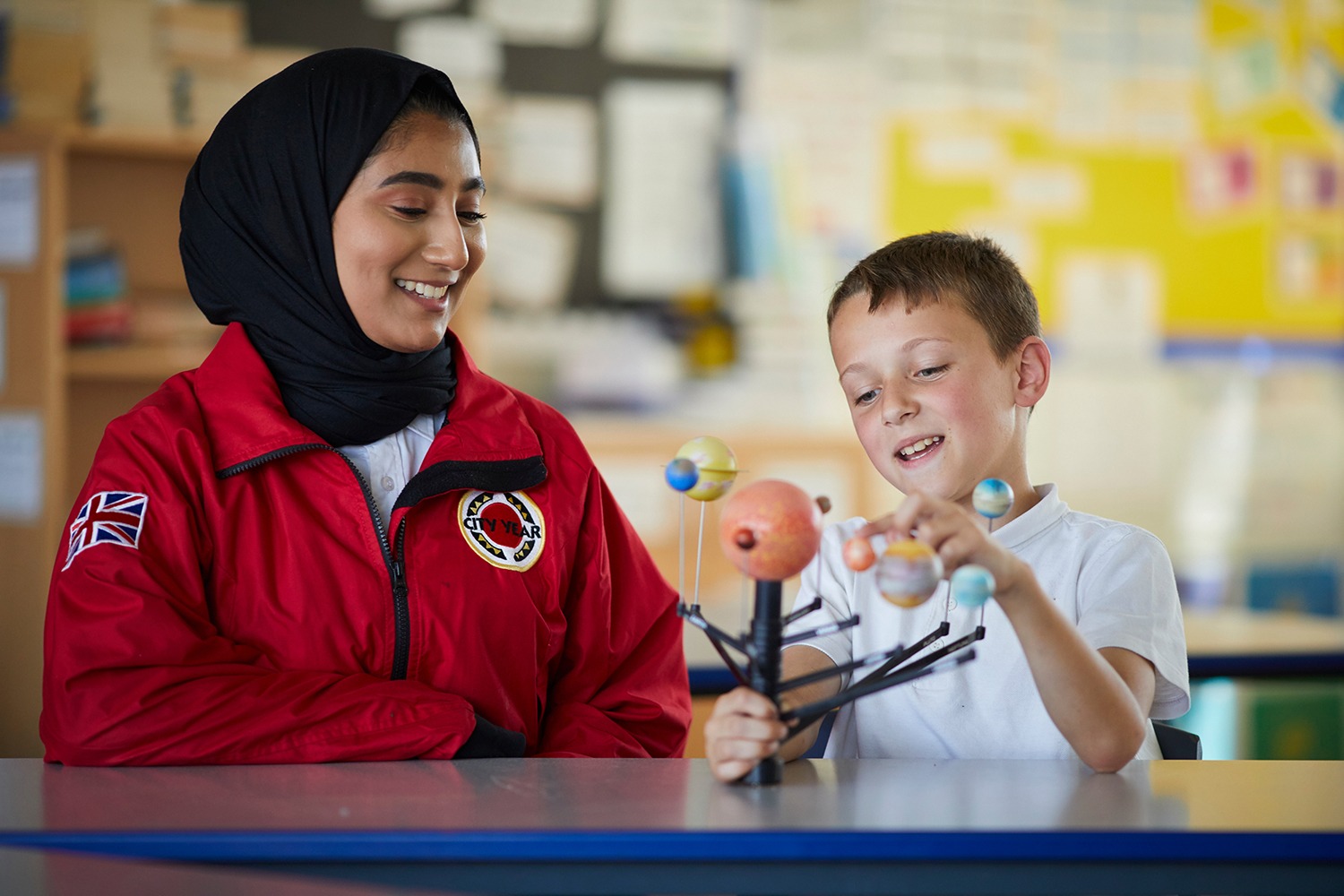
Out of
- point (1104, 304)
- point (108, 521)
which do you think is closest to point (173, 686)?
point (108, 521)


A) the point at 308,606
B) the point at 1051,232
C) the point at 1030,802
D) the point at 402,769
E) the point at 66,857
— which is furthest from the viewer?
the point at 1051,232

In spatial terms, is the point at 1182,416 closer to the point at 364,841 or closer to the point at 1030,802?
the point at 1030,802

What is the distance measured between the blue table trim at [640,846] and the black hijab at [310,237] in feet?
1.89

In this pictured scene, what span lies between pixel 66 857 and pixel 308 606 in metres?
0.42

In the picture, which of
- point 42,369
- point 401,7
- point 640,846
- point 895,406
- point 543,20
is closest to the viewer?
point 640,846

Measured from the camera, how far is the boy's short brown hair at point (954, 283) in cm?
152

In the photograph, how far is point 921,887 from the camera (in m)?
1.01

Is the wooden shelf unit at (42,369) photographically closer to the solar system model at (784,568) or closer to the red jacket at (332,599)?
the red jacket at (332,599)

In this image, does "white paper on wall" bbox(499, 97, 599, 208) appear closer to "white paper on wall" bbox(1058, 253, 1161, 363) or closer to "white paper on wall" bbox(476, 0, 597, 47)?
"white paper on wall" bbox(476, 0, 597, 47)

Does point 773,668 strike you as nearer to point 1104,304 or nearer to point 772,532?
point 772,532

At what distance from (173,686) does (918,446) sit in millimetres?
826

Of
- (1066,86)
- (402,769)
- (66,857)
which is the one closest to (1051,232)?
(1066,86)

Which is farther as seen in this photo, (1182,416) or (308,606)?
(1182,416)

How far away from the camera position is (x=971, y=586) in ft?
3.50
